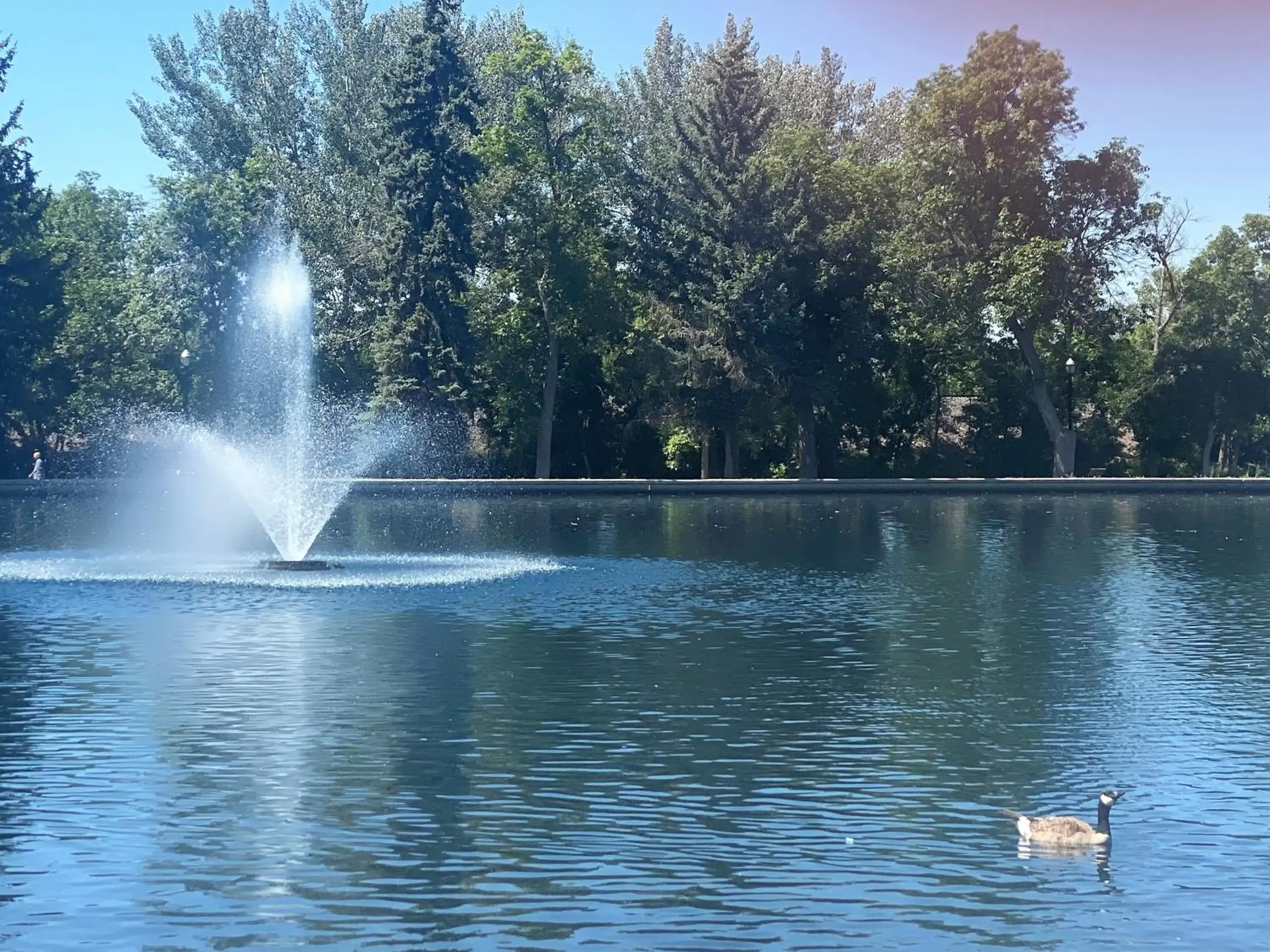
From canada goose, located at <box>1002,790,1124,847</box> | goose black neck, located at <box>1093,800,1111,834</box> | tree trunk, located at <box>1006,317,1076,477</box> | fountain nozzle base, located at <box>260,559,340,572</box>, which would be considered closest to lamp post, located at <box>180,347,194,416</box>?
fountain nozzle base, located at <box>260,559,340,572</box>

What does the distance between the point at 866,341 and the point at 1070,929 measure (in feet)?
181

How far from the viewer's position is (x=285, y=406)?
65125 mm

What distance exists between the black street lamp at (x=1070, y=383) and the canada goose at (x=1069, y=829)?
170 ft

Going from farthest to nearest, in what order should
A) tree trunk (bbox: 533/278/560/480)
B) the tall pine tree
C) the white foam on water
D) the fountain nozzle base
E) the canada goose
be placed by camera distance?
tree trunk (bbox: 533/278/560/480)
the tall pine tree
the fountain nozzle base
the white foam on water
the canada goose

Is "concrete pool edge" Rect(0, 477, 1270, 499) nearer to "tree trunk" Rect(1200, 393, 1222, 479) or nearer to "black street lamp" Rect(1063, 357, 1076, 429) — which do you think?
"black street lamp" Rect(1063, 357, 1076, 429)

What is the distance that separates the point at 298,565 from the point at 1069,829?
23106 millimetres

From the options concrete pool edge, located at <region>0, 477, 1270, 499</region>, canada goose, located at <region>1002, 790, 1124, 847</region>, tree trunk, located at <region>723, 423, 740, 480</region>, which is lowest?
canada goose, located at <region>1002, 790, 1124, 847</region>

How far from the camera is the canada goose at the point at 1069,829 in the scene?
1352 centimetres

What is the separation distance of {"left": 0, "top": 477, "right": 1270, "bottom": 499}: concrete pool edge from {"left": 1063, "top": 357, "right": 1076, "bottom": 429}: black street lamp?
3872 mm

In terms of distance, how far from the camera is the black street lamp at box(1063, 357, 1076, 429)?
64.2 meters

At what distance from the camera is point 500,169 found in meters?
64.6

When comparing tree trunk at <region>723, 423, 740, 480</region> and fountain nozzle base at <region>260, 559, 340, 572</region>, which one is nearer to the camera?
fountain nozzle base at <region>260, 559, 340, 572</region>

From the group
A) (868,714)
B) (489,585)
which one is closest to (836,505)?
(489,585)

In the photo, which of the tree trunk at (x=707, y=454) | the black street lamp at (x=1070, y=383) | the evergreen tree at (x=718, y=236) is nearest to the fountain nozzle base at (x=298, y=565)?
the evergreen tree at (x=718, y=236)
